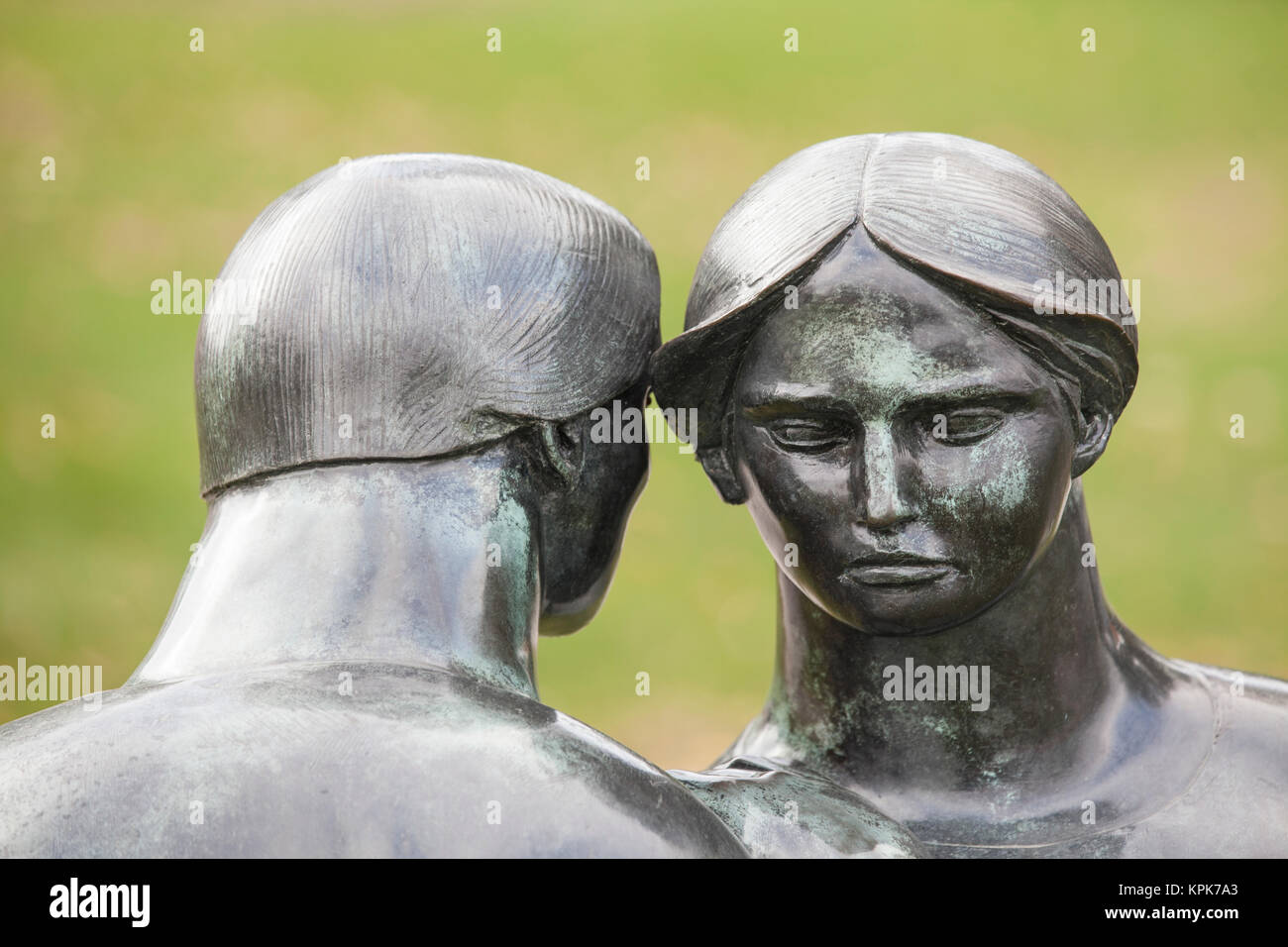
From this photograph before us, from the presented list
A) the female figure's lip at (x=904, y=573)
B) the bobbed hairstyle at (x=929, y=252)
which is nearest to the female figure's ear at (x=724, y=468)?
the bobbed hairstyle at (x=929, y=252)

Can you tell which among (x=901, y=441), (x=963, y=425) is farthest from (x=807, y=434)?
(x=963, y=425)

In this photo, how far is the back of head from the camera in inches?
173

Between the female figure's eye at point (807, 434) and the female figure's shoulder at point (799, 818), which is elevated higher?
the female figure's eye at point (807, 434)

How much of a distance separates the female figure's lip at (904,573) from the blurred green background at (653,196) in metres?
7.96

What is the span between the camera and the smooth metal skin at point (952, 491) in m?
4.41

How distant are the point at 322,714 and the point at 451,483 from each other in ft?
2.07

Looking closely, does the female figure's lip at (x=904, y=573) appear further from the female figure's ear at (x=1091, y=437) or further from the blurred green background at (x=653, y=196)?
the blurred green background at (x=653, y=196)

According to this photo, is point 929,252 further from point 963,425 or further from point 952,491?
point 952,491

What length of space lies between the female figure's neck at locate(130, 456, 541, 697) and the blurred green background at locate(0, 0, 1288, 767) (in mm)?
8101

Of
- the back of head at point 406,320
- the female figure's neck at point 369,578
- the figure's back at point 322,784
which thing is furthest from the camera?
the back of head at point 406,320

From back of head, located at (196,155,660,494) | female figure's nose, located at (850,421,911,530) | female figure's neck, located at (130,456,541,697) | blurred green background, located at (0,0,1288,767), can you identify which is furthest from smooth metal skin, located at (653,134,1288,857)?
blurred green background, located at (0,0,1288,767)

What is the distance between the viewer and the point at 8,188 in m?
16.1
